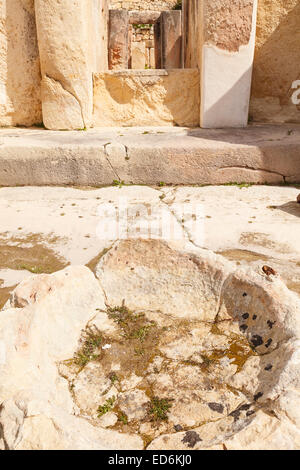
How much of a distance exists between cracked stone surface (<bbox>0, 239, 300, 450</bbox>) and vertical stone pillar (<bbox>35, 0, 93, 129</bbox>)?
327 cm

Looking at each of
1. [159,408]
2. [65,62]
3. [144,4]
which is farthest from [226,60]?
[144,4]

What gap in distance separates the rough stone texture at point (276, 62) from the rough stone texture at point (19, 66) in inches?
113

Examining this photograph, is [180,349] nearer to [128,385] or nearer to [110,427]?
[128,385]

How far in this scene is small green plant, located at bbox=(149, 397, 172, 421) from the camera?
141 cm

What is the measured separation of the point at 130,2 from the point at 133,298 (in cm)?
1262

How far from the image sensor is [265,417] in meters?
1.15

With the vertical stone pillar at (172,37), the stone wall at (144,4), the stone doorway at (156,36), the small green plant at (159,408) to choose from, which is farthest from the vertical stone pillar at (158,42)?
the small green plant at (159,408)

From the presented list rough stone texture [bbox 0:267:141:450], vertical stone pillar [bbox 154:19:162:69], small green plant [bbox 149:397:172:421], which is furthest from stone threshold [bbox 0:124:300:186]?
vertical stone pillar [bbox 154:19:162:69]

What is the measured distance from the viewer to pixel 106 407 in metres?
1.46

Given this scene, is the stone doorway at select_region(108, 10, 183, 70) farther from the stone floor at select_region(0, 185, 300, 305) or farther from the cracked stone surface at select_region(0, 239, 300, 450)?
the cracked stone surface at select_region(0, 239, 300, 450)

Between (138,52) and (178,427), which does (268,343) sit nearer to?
(178,427)

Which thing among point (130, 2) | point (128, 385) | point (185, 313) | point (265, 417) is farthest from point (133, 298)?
point (130, 2)

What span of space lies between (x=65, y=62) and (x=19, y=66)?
0.70 metres

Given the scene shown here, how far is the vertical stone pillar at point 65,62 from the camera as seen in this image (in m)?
4.40
